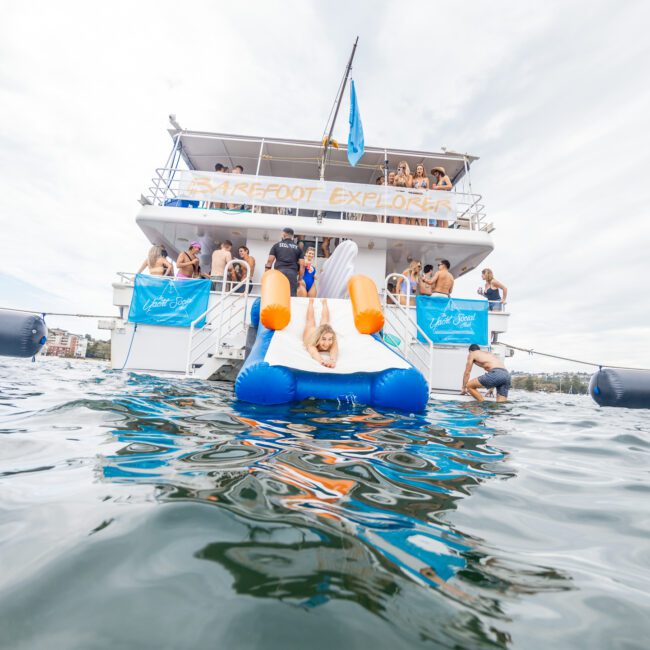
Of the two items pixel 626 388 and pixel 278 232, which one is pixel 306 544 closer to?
pixel 626 388

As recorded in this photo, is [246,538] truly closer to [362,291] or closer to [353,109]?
[362,291]

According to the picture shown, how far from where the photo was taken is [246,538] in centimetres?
99

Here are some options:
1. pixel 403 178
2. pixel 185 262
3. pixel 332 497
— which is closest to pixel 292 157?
pixel 403 178

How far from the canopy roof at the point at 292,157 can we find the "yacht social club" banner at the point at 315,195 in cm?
131

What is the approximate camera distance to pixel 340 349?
167 inches

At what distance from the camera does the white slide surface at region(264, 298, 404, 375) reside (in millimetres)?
3684

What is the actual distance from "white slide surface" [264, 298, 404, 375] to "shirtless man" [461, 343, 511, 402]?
7.50 feet

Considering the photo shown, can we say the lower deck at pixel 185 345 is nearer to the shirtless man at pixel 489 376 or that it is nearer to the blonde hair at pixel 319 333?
the shirtless man at pixel 489 376

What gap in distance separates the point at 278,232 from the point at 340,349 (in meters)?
4.31

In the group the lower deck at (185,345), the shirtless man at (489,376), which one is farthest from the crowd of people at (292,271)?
the shirtless man at (489,376)

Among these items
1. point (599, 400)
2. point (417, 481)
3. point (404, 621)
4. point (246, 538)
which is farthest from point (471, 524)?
point (599, 400)

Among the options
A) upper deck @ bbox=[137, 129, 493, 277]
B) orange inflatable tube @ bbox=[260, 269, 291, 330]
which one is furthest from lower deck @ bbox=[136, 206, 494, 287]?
orange inflatable tube @ bbox=[260, 269, 291, 330]

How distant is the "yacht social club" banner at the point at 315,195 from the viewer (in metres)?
7.69

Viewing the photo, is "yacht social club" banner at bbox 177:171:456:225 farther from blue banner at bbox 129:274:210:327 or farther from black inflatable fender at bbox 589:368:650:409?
black inflatable fender at bbox 589:368:650:409
